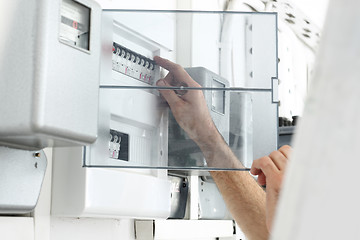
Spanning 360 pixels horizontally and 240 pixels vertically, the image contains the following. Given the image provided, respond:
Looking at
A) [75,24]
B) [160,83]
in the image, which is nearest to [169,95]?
[160,83]

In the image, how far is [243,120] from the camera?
0.77 meters

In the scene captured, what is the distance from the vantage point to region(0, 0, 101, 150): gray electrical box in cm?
58

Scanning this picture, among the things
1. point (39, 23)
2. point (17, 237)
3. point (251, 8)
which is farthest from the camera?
point (251, 8)

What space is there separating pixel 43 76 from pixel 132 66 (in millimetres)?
185

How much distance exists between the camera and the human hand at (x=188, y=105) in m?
0.73

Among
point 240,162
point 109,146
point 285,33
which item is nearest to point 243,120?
point 240,162

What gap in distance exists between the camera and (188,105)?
737 mm

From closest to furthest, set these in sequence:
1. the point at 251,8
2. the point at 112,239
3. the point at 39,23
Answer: the point at 39,23 → the point at 112,239 → the point at 251,8

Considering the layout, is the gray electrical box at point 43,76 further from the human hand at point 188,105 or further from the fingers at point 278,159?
the fingers at point 278,159

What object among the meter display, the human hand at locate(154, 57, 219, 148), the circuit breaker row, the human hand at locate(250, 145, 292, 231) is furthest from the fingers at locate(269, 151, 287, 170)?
the meter display

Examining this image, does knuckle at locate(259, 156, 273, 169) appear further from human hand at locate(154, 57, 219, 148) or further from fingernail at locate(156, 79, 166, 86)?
fingernail at locate(156, 79, 166, 86)

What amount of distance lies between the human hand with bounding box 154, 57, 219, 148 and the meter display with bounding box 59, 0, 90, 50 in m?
0.13

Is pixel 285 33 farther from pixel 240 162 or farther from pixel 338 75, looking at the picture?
pixel 338 75

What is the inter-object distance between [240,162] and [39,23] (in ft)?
1.11
